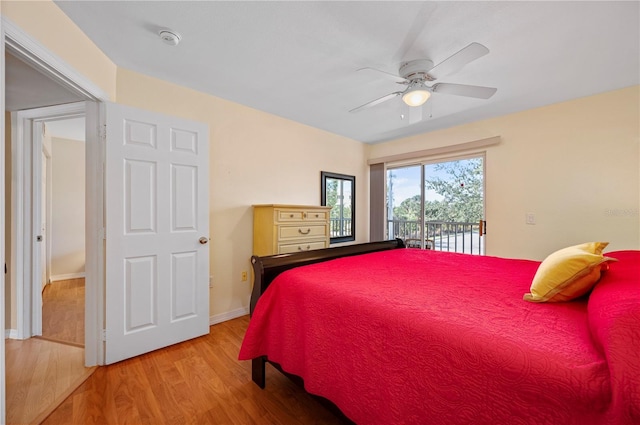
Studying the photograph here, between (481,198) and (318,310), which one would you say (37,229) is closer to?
(318,310)

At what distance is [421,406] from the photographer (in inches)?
36.8

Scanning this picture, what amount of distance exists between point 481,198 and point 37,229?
4922mm

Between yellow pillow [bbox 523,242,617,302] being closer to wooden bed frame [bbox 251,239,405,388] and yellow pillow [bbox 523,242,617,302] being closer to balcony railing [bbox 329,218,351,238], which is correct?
wooden bed frame [bbox 251,239,405,388]

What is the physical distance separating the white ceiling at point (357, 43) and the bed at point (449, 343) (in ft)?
4.99

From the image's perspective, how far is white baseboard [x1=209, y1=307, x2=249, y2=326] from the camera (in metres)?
2.74

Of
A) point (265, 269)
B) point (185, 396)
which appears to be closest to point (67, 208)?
point (185, 396)

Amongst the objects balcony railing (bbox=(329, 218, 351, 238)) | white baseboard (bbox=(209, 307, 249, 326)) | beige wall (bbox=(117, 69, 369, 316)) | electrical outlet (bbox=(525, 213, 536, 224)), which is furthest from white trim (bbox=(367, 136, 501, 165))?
white baseboard (bbox=(209, 307, 249, 326))

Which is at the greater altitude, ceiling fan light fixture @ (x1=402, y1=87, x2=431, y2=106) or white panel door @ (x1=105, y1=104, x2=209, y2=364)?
ceiling fan light fixture @ (x1=402, y1=87, x2=431, y2=106)

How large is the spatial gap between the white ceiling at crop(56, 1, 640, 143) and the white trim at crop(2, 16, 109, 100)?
0.33 metres

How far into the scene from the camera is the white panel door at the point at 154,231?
2.04 m

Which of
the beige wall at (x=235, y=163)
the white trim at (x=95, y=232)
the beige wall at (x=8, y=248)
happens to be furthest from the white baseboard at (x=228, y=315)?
the beige wall at (x=8, y=248)

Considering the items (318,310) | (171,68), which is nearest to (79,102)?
(171,68)

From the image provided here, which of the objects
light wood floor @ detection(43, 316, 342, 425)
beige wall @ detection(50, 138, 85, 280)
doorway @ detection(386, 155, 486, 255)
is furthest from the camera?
beige wall @ detection(50, 138, 85, 280)

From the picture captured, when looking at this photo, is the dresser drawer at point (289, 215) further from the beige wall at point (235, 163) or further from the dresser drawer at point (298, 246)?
the beige wall at point (235, 163)
